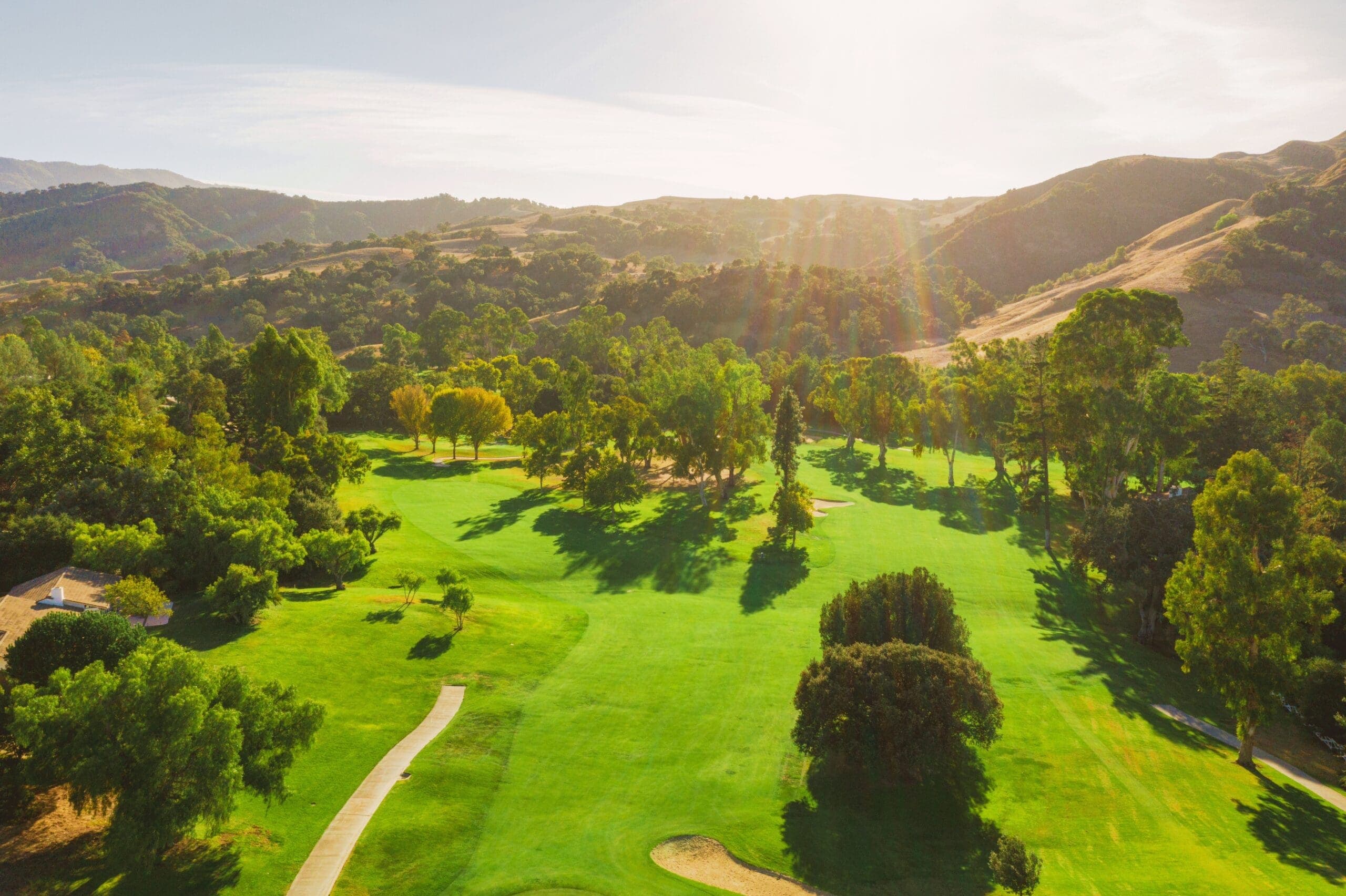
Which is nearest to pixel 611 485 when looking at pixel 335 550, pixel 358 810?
pixel 335 550

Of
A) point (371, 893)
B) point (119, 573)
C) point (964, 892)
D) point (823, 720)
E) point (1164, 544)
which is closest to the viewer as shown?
point (371, 893)

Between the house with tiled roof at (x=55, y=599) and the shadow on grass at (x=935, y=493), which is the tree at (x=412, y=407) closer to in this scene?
the shadow on grass at (x=935, y=493)

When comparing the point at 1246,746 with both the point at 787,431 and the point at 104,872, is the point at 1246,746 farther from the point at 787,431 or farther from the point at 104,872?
the point at 104,872

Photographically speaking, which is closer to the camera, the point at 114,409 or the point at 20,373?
the point at 114,409

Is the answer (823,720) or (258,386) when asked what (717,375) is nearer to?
(258,386)

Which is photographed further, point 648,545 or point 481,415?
point 481,415

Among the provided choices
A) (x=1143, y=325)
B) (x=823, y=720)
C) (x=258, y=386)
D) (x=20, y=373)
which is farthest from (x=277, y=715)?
(x=20, y=373)

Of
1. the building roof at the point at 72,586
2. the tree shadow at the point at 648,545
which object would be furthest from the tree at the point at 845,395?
the building roof at the point at 72,586
